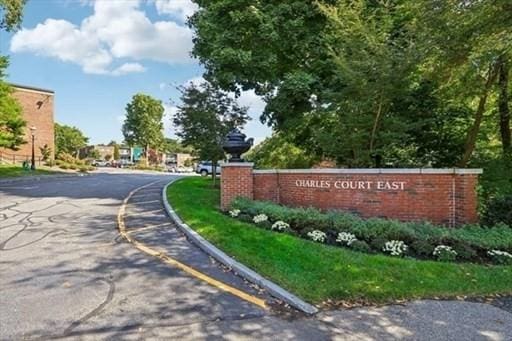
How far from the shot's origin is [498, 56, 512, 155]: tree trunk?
36.2 ft

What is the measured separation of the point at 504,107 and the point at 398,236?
7.52 m

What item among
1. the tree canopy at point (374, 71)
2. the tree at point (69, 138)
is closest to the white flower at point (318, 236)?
the tree canopy at point (374, 71)

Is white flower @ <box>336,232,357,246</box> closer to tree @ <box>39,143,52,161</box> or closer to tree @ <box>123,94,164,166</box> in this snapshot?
tree @ <box>39,143,52,161</box>

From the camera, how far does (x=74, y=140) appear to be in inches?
3172

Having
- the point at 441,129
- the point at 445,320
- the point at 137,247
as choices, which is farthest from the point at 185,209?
the point at 441,129

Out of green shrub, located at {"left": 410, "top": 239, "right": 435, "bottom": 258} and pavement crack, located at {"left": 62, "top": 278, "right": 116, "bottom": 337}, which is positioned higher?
green shrub, located at {"left": 410, "top": 239, "right": 435, "bottom": 258}

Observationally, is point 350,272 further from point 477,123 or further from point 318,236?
point 477,123

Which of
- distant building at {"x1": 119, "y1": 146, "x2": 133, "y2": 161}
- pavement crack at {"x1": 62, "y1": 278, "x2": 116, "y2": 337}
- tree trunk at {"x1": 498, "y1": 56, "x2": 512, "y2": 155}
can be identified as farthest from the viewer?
distant building at {"x1": 119, "y1": 146, "x2": 133, "y2": 161}

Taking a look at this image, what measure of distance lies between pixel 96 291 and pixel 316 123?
418 inches

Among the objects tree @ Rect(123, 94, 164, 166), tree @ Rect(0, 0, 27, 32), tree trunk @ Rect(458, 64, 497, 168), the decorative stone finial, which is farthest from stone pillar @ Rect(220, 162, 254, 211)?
tree @ Rect(123, 94, 164, 166)

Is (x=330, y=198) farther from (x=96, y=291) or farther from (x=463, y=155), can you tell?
(x=96, y=291)

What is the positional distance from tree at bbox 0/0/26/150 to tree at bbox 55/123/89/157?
49.3 m

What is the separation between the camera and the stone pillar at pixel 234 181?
10.6 m

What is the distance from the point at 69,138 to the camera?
261 feet
